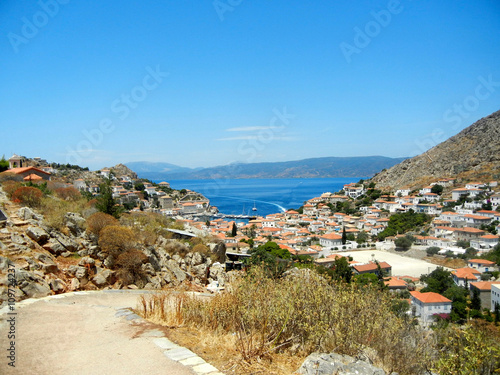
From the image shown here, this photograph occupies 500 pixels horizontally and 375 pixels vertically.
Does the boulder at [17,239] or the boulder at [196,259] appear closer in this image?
the boulder at [17,239]

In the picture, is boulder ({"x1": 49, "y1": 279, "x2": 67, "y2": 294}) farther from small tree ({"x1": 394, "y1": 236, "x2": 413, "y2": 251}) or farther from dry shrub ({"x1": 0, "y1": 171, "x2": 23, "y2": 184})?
small tree ({"x1": 394, "y1": 236, "x2": 413, "y2": 251})

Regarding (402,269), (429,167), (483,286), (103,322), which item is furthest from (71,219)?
(429,167)

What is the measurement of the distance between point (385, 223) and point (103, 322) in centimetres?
5168

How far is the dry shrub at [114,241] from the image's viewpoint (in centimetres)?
834

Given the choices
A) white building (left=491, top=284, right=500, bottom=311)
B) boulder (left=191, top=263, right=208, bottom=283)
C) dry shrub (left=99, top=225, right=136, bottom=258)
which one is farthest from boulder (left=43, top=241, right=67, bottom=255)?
white building (left=491, top=284, right=500, bottom=311)

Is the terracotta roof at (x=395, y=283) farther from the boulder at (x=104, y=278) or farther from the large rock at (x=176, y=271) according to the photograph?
the boulder at (x=104, y=278)

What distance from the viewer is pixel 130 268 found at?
8.15 meters

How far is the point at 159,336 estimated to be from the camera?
4113 millimetres

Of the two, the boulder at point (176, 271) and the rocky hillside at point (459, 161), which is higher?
the rocky hillside at point (459, 161)

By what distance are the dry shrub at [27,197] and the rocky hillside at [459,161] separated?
6745 centimetres

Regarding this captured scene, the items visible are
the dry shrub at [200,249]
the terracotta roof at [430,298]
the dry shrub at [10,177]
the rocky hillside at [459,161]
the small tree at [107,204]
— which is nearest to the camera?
the small tree at [107,204]

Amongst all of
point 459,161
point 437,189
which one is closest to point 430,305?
point 437,189

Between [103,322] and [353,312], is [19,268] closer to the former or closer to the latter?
[103,322]

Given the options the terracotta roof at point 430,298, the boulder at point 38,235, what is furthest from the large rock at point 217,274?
the terracotta roof at point 430,298
